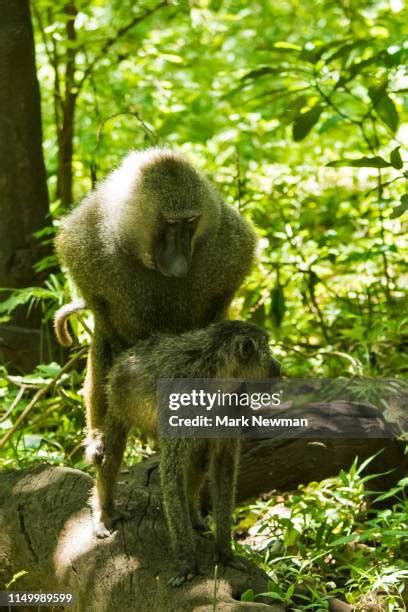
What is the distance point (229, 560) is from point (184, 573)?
22 centimetres

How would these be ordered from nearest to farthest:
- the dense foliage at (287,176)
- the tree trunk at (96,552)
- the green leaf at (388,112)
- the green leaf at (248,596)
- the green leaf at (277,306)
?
the green leaf at (248,596)
the tree trunk at (96,552)
the dense foliage at (287,176)
the green leaf at (388,112)
the green leaf at (277,306)

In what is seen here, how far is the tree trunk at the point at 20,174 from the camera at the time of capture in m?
5.43

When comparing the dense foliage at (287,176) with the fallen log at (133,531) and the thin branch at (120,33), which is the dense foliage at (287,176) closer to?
the thin branch at (120,33)

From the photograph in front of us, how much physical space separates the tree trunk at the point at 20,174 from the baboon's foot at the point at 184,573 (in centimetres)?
271

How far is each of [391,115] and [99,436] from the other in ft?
7.77

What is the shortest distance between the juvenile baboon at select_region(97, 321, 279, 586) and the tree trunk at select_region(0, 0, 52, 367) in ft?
6.98

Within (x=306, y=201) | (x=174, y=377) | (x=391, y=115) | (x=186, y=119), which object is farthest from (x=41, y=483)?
(x=186, y=119)

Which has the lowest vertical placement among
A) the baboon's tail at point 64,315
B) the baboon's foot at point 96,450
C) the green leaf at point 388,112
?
the baboon's foot at point 96,450

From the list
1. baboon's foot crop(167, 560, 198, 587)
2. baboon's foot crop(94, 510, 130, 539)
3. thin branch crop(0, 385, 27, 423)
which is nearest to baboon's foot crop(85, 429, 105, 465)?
baboon's foot crop(94, 510, 130, 539)

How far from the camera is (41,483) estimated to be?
3699mm

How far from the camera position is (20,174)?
5574mm

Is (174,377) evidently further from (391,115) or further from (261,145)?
(261,145)

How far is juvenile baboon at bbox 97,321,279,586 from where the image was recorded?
311cm

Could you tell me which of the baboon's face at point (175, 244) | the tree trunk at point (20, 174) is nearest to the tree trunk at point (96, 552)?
the baboon's face at point (175, 244)
